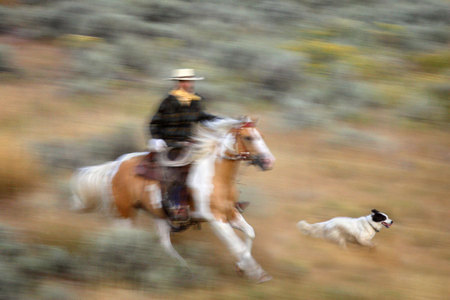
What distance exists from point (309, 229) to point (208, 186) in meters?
2.01

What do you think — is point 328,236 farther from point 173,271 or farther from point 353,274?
point 173,271

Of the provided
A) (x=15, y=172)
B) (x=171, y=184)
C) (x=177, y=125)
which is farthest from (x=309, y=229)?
(x=15, y=172)

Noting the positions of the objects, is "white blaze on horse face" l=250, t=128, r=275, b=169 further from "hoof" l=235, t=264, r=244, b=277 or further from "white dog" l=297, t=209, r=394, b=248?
"white dog" l=297, t=209, r=394, b=248

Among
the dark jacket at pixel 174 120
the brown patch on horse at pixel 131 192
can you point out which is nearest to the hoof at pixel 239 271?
the brown patch on horse at pixel 131 192

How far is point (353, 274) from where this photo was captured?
700cm

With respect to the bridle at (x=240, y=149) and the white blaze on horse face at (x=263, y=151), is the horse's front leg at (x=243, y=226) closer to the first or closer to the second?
the bridle at (x=240, y=149)

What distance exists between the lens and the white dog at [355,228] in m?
7.20

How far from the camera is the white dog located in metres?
7.20

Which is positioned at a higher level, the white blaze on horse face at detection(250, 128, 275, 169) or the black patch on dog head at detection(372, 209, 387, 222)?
the white blaze on horse face at detection(250, 128, 275, 169)

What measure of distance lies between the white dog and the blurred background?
6.0 inches

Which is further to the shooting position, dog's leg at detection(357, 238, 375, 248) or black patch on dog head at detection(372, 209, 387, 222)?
dog's leg at detection(357, 238, 375, 248)

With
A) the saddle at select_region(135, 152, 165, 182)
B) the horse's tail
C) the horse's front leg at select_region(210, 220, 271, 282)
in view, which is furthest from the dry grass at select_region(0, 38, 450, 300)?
the saddle at select_region(135, 152, 165, 182)

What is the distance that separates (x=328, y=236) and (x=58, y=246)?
3.45m

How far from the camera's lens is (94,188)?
713 cm
